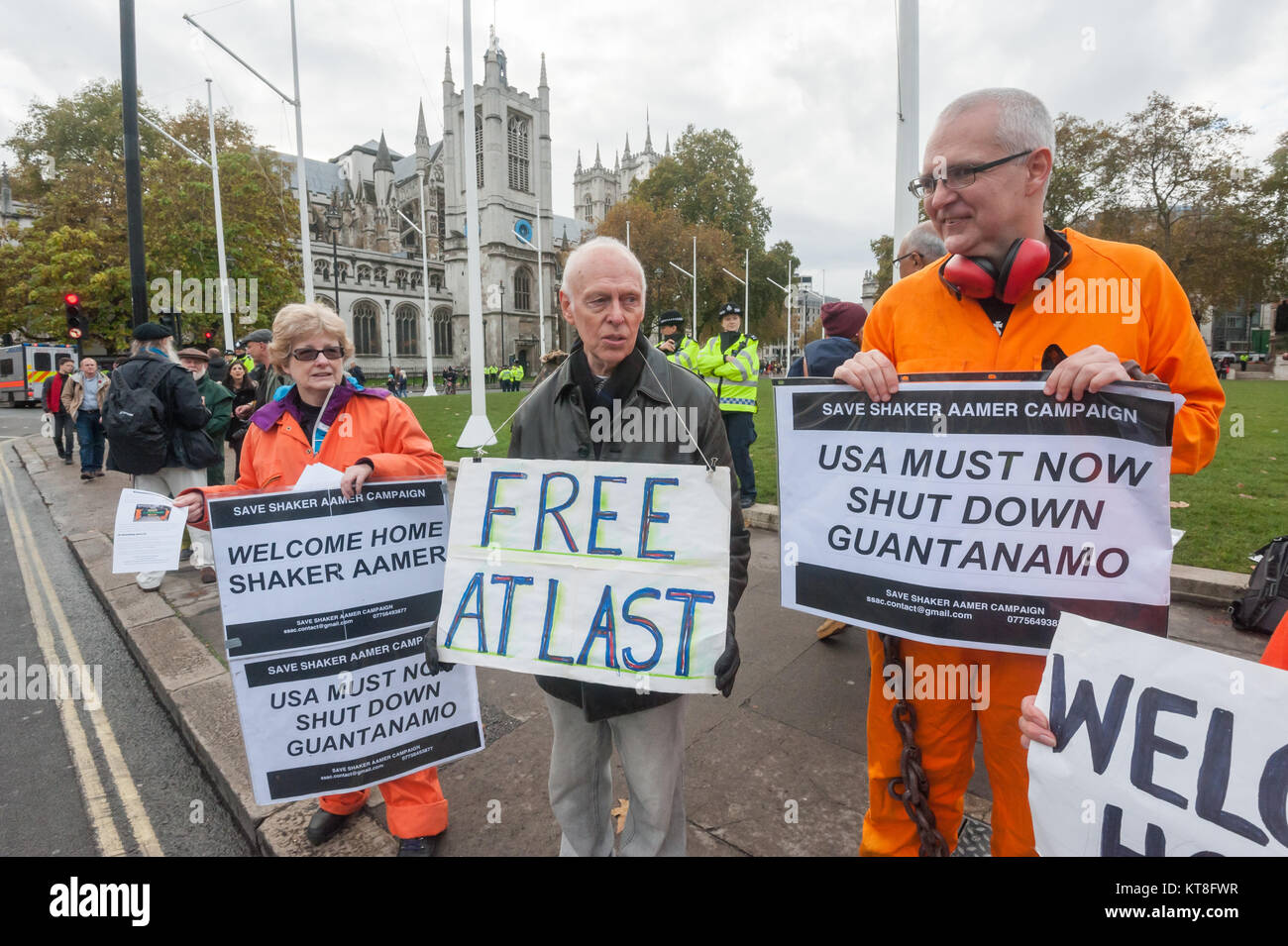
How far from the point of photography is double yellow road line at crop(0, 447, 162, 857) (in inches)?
113

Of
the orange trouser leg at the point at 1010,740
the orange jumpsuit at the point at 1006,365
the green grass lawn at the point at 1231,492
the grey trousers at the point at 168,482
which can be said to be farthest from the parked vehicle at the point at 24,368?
the orange trouser leg at the point at 1010,740

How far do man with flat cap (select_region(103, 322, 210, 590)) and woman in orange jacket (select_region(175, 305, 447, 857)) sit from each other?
3257 millimetres

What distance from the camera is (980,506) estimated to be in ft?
6.06

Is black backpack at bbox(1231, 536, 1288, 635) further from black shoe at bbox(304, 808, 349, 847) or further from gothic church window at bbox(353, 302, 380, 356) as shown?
gothic church window at bbox(353, 302, 380, 356)

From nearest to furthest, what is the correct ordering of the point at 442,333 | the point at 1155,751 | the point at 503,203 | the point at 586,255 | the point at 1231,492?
the point at 1155,751 → the point at 586,255 → the point at 1231,492 → the point at 503,203 → the point at 442,333

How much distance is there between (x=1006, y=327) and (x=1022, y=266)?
0.20m

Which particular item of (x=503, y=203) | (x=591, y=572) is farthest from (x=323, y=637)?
(x=503, y=203)

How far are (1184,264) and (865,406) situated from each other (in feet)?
142

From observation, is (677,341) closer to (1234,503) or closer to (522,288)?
(1234,503)

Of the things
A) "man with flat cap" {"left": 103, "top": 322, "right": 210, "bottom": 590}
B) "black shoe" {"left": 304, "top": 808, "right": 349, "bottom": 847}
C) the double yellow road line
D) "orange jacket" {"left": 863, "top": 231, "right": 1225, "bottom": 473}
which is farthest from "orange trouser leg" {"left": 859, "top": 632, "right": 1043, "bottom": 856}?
"man with flat cap" {"left": 103, "top": 322, "right": 210, "bottom": 590}

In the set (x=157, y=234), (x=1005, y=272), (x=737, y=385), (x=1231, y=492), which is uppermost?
(x=157, y=234)

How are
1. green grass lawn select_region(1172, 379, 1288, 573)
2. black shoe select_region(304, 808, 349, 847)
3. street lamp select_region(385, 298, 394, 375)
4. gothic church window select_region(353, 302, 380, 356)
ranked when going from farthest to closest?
street lamp select_region(385, 298, 394, 375), gothic church window select_region(353, 302, 380, 356), green grass lawn select_region(1172, 379, 1288, 573), black shoe select_region(304, 808, 349, 847)

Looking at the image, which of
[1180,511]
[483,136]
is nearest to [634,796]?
[1180,511]
